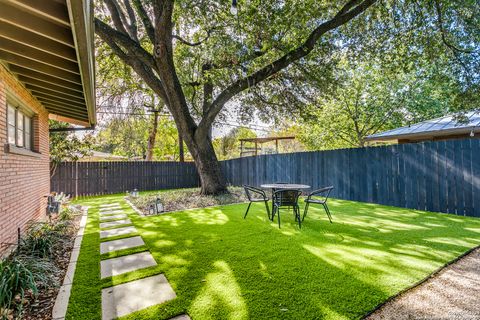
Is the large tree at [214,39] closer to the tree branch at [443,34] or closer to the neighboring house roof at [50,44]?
the tree branch at [443,34]

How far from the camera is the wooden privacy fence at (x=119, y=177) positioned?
10109 millimetres

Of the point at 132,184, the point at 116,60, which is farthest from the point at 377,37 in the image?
the point at 132,184

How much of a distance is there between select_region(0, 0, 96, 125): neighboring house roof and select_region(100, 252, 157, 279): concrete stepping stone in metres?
2.35

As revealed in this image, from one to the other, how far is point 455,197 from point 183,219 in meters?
6.10

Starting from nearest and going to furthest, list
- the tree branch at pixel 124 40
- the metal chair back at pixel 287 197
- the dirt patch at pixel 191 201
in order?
the metal chair back at pixel 287 197
the tree branch at pixel 124 40
the dirt patch at pixel 191 201

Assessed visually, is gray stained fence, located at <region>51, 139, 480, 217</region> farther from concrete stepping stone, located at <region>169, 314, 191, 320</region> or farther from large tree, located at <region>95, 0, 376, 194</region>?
concrete stepping stone, located at <region>169, 314, 191, 320</region>

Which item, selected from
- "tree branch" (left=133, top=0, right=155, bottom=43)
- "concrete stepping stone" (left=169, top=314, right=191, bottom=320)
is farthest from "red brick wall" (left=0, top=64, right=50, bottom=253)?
"tree branch" (left=133, top=0, right=155, bottom=43)

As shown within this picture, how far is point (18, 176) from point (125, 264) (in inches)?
93.3

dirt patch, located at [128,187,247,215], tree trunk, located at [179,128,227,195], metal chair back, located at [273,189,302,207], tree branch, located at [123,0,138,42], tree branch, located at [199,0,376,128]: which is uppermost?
tree branch, located at [123,0,138,42]

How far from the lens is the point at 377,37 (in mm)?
6352

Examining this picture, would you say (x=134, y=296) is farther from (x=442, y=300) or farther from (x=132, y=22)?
(x=132, y=22)

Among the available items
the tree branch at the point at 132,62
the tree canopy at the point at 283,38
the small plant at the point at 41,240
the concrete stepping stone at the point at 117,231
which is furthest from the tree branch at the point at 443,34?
the small plant at the point at 41,240

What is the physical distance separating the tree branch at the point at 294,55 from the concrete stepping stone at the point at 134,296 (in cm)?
566

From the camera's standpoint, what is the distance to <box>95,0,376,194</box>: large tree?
520 cm
